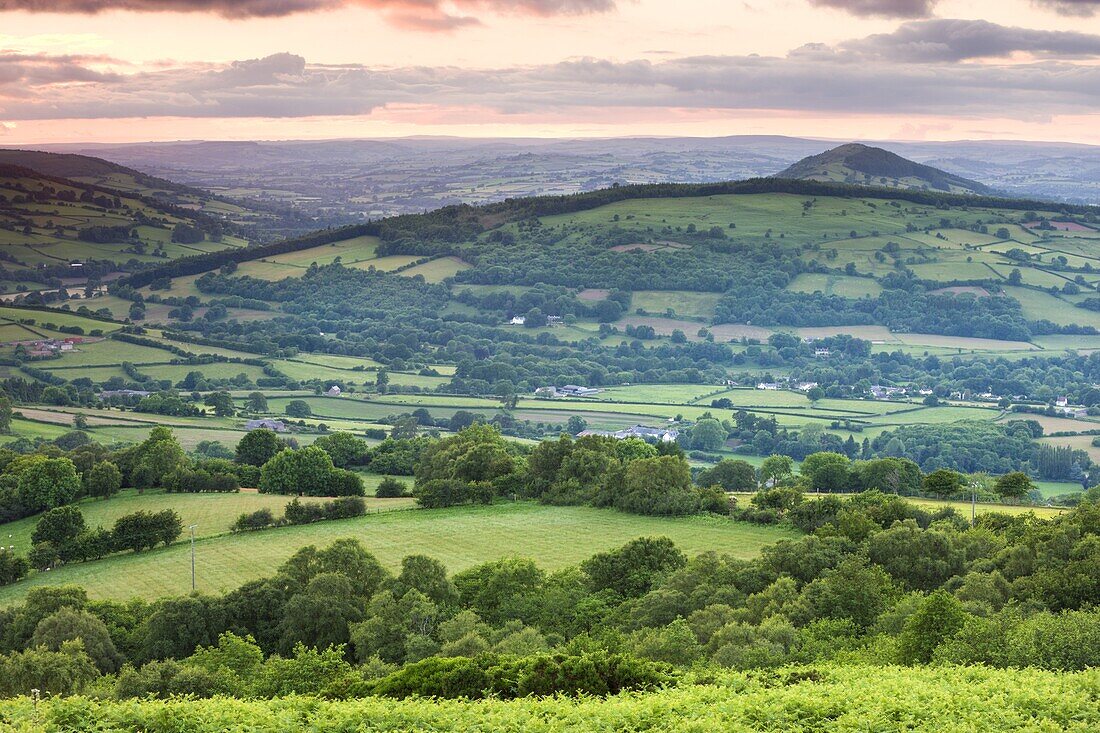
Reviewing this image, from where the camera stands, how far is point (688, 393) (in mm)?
130250

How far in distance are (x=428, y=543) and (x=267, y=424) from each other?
178 feet

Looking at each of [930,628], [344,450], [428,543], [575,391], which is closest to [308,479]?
[344,450]

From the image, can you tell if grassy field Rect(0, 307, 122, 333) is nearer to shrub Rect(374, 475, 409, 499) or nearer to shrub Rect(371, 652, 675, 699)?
shrub Rect(374, 475, 409, 499)

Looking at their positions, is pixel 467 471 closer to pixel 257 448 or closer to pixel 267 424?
pixel 257 448

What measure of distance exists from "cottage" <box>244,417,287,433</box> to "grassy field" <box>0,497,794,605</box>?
4307 cm

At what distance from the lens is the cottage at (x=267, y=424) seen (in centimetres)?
10350

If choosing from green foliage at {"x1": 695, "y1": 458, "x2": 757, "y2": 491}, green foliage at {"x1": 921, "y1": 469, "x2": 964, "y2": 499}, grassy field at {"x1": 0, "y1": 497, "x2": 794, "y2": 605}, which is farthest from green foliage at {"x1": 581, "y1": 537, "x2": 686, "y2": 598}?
green foliage at {"x1": 695, "y1": 458, "x2": 757, "y2": 491}

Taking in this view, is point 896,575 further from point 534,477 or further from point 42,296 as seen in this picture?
point 42,296

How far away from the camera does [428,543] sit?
56.1 m

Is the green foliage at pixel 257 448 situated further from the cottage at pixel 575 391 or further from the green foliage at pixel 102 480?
the cottage at pixel 575 391

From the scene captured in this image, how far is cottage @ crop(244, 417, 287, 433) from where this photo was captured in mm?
103500

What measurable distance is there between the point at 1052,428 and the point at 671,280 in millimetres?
85532

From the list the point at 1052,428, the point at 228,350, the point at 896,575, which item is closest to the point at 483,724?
the point at 896,575

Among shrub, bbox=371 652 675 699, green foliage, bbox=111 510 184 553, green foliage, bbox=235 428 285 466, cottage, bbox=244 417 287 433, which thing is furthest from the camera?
cottage, bbox=244 417 287 433
